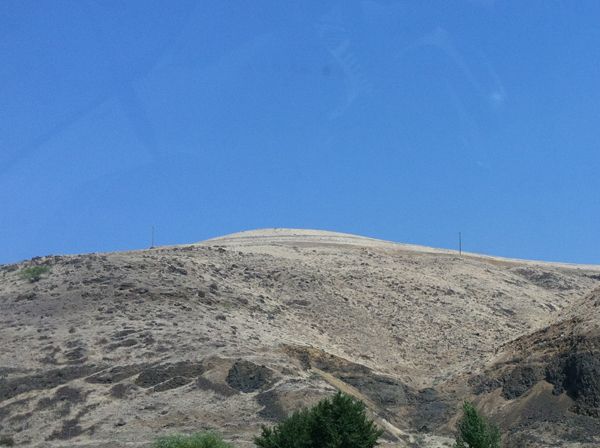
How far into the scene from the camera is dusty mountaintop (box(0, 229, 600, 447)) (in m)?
46.2

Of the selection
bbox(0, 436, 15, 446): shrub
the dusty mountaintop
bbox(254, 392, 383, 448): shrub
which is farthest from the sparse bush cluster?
bbox(0, 436, 15, 446): shrub

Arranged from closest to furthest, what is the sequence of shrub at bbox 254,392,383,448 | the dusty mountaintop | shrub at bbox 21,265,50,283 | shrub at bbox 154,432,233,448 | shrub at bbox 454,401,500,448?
shrub at bbox 254,392,383,448, shrub at bbox 454,401,500,448, shrub at bbox 154,432,233,448, the dusty mountaintop, shrub at bbox 21,265,50,283

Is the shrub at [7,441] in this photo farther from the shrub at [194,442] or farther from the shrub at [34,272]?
the shrub at [34,272]

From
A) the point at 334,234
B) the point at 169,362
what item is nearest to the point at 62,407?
the point at 169,362

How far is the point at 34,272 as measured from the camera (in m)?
64.9

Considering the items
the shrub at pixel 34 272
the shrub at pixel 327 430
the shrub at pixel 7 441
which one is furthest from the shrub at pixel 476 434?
the shrub at pixel 34 272

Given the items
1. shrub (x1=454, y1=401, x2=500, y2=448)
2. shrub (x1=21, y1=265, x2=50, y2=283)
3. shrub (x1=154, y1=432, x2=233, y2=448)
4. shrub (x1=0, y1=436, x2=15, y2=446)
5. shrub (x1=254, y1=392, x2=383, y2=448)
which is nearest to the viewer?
shrub (x1=254, y1=392, x2=383, y2=448)

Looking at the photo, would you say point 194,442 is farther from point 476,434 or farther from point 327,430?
point 476,434

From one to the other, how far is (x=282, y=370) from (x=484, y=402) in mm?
10935

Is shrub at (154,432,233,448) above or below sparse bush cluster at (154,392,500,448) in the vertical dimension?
above

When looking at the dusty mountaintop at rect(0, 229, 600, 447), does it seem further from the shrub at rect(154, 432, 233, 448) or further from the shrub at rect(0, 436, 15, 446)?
the shrub at rect(154, 432, 233, 448)

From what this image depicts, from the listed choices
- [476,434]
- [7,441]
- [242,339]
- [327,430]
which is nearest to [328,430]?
[327,430]

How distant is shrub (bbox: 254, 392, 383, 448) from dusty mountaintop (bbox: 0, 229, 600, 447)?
7.65 meters

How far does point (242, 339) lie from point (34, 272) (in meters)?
18.4
